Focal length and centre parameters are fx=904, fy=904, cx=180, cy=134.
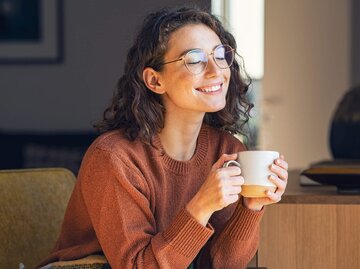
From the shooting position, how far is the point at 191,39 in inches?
71.8

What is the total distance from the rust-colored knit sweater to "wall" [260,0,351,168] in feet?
11.7

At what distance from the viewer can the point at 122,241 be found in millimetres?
1724

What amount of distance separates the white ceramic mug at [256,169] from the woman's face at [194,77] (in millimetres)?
171

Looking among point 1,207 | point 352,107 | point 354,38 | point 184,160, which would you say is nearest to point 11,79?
point 352,107

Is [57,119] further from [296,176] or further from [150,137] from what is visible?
[150,137]

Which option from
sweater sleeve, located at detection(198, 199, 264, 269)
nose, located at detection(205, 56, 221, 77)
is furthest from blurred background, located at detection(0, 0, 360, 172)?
sweater sleeve, located at detection(198, 199, 264, 269)

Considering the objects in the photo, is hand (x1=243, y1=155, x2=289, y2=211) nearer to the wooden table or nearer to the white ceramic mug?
the white ceramic mug

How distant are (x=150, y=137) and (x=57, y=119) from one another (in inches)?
76.7

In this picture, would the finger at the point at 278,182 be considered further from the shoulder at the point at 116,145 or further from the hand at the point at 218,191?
the shoulder at the point at 116,145

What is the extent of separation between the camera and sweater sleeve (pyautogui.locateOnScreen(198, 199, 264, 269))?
1.83 m

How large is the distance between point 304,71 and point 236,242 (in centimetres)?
378

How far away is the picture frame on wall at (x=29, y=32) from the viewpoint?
376 cm

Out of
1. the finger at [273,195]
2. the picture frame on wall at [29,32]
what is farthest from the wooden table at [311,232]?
the picture frame on wall at [29,32]

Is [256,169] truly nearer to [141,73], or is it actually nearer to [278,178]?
[278,178]
